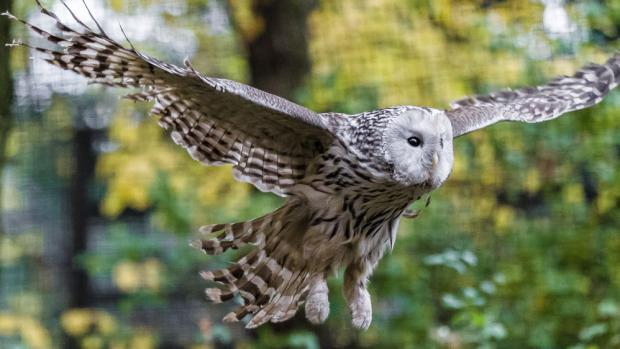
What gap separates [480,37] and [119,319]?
2252 millimetres

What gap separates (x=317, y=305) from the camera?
115 inches

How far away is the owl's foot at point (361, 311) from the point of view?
2.96m

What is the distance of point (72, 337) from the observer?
5.19 metres

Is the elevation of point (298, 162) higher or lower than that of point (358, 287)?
higher

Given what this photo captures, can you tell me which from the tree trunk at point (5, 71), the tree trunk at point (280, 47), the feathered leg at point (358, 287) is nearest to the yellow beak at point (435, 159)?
the feathered leg at point (358, 287)

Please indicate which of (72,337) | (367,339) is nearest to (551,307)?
(367,339)

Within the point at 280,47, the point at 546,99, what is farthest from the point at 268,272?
the point at 280,47

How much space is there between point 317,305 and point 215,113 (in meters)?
0.63

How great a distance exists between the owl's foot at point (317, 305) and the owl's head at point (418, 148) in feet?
1.50

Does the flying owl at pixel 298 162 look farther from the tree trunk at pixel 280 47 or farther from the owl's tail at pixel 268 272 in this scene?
the tree trunk at pixel 280 47

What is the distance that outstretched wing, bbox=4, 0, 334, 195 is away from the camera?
2441 millimetres

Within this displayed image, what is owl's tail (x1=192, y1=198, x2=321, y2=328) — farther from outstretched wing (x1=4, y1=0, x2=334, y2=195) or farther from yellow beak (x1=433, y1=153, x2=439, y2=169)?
yellow beak (x1=433, y1=153, x2=439, y2=169)

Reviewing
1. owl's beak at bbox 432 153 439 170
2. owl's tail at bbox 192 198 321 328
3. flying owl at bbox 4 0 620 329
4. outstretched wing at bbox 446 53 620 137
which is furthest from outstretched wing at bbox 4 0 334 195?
outstretched wing at bbox 446 53 620 137

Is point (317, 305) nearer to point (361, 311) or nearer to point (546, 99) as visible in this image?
point (361, 311)
